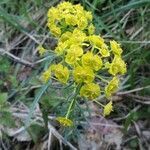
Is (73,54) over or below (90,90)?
over

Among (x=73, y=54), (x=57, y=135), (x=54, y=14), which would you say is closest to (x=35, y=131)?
(x=57, y=135)

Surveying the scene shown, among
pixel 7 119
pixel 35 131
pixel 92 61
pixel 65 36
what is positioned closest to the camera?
pixel 92 61

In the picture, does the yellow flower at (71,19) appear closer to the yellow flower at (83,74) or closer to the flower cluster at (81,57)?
the flower cluster at (81,57)

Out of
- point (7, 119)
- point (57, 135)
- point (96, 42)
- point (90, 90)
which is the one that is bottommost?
point (57, 135)

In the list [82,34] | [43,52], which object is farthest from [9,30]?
[82,34]

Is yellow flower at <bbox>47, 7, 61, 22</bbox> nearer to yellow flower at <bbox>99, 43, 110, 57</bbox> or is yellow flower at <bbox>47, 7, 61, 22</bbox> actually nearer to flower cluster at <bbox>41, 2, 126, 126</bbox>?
flower cluster at <bbox>41, 2, 126, 126</bbox>

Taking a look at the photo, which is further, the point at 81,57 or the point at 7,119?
the point at 7,119

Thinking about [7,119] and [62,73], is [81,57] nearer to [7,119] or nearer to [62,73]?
[62,73]

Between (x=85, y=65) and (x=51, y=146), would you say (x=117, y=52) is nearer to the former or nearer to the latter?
(x=85, y=65)
